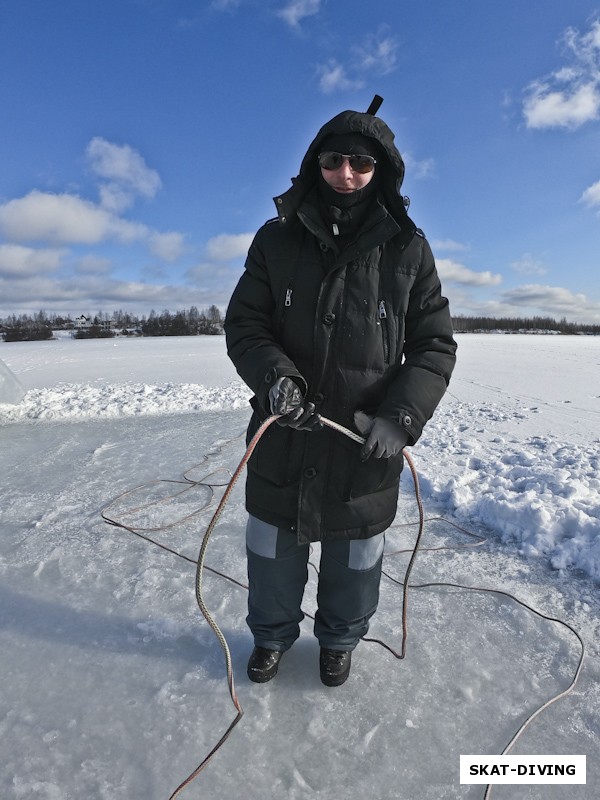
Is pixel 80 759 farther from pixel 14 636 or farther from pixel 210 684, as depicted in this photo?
pixel 14 636

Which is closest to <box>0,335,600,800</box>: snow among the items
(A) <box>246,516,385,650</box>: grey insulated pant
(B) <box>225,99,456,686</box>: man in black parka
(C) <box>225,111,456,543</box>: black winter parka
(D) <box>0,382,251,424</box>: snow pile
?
(A) <box>246,516,385,650</box>: grey insulated pant

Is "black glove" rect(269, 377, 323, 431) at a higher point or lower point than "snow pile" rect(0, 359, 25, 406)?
higher

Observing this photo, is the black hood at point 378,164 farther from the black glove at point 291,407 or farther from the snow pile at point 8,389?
the snow pile at point 8,389

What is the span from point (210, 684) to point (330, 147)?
199 cm

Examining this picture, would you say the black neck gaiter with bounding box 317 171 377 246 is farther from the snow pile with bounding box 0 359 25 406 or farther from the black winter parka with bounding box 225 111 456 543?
the snow pile with bounding box 0 359 25 406

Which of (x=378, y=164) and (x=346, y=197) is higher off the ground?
(x=378, y=164)

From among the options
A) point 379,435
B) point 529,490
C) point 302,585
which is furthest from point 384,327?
point 529,490

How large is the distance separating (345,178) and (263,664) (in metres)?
1.78

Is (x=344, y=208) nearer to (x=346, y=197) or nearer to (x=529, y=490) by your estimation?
(x=346, y=197)

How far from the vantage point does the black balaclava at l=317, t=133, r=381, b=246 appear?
62.9 inches

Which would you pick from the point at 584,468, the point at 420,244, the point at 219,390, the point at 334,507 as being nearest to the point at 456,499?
the point at 584,468

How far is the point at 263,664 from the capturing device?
1.84m

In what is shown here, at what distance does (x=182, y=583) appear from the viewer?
98.1 inches

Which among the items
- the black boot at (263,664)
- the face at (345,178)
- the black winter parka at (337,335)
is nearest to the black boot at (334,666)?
the black boot at (263,664)
